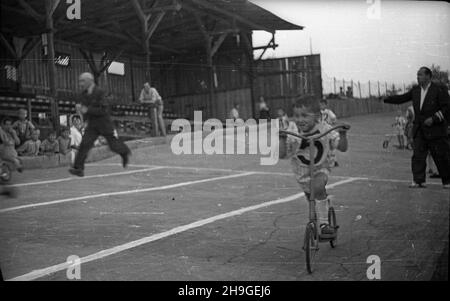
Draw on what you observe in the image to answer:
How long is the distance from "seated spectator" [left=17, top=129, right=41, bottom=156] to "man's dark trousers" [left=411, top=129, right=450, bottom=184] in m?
2.11

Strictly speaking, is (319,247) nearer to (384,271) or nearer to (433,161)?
(384,271)

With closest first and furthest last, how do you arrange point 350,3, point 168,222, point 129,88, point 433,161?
point 129,88 < point 350,3 < point 433,161 < point 168,222

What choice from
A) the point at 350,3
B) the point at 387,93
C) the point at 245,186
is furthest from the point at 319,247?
the point at 350,3

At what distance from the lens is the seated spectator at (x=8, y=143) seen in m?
2.37

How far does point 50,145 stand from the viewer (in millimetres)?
2342

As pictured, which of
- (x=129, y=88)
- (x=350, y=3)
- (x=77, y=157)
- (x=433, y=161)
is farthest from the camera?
(x=433, y=161)

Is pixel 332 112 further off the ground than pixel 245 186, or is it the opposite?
pixel 332 112

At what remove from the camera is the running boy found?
9.76ft

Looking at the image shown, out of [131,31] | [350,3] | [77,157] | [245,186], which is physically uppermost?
[350,3]

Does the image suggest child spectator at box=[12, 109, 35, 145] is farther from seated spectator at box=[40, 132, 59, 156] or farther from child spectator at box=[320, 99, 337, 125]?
child spectator at box=[320, 99, 337, 125]

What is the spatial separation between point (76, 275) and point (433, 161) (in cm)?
226

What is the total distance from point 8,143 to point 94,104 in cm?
53

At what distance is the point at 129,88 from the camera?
247 cm

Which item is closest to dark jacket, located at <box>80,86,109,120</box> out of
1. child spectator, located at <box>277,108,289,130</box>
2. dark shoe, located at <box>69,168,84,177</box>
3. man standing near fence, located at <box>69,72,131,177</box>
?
man standing near fence, located at <box>69,72,131,177</box>
